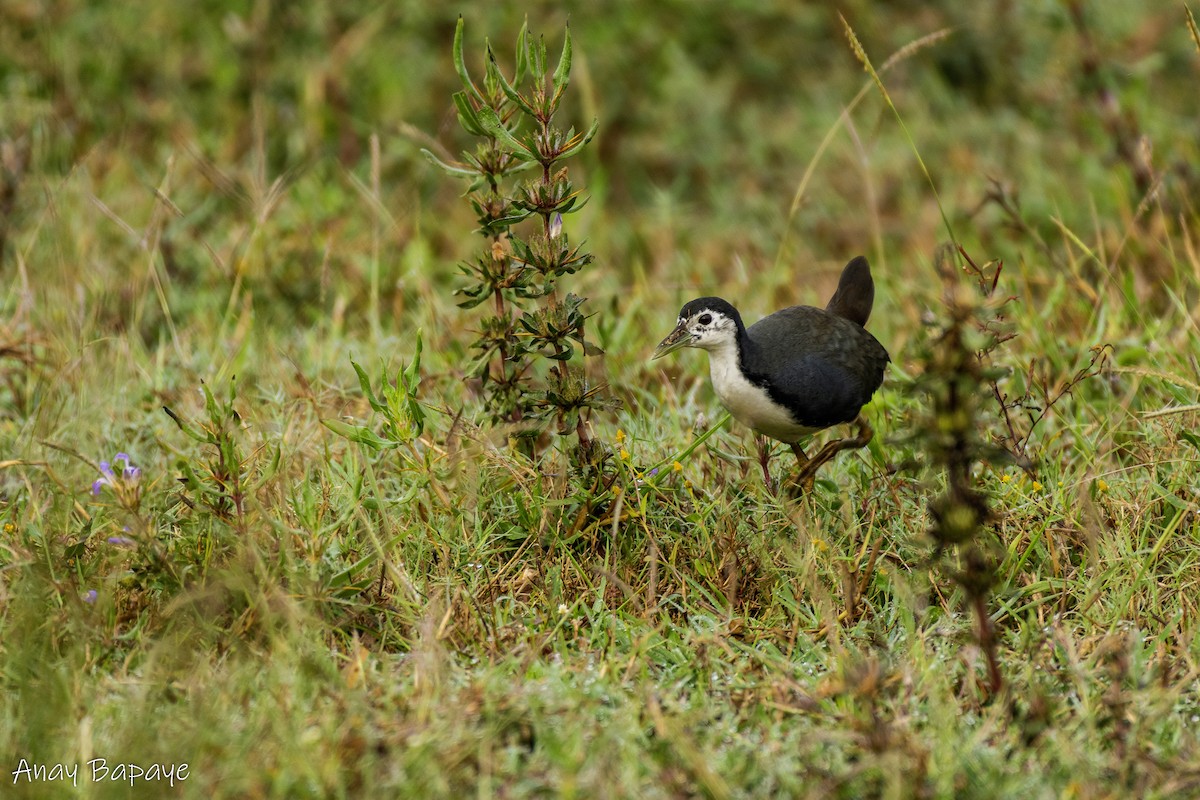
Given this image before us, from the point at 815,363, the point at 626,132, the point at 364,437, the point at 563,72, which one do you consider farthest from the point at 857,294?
the point at 626,132

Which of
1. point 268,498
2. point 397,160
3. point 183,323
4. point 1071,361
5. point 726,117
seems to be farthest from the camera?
point 726,117

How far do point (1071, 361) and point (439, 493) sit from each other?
2235 mm

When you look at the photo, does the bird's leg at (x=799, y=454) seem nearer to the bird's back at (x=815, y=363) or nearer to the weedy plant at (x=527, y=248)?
the bird's back at (x=815, y=363)

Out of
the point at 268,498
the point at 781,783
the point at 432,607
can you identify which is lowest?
the point at 781,783

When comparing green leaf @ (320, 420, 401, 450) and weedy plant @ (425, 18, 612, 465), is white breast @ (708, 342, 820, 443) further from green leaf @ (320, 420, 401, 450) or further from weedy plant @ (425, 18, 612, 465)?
green leaf @ (320, 420, 401, 450)

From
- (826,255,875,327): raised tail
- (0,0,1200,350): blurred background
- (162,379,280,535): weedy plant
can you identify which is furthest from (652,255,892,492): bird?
(0,0,1200,350): blurred background

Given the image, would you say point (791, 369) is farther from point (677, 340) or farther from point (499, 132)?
point (499, 132)

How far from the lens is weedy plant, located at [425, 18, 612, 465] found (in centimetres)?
327

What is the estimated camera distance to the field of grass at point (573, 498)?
8.81 feet

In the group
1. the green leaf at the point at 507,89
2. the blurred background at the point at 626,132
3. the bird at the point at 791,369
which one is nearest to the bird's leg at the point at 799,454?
the bird at the point at 791,369

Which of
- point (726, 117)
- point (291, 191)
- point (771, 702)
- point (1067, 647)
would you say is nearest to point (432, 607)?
point (771, 702)

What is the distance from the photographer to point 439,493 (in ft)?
11.3

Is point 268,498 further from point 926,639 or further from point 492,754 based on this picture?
point 926,639

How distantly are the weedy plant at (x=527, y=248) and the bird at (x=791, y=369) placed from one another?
365mm
